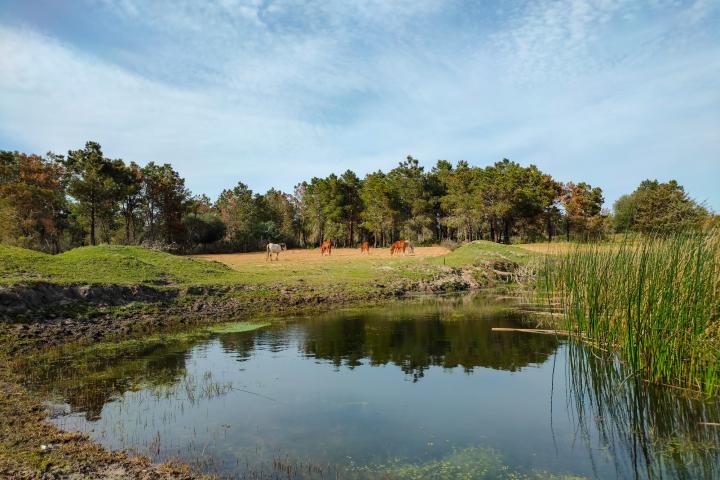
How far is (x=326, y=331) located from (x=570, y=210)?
65.6 metres

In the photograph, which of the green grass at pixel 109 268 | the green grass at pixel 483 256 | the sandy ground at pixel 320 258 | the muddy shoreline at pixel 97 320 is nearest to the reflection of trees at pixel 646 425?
the muddy shoreline at pixel 97 320

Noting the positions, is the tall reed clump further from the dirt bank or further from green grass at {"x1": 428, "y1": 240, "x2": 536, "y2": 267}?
green grass at {"x1": 428, "y1": 240, "x2": 536, "y2": 267}

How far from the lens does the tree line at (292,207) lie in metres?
47.4

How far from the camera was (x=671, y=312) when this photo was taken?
800cm

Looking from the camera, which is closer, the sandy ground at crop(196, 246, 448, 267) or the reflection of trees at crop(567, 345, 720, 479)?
the reflection of trees at crop(567, 345, 720, 479)

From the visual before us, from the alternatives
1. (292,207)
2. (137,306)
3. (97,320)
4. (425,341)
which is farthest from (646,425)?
(292,207)

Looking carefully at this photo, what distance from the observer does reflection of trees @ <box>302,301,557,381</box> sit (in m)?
13.0

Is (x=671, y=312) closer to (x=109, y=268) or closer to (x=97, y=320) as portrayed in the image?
(x=97, y=320)

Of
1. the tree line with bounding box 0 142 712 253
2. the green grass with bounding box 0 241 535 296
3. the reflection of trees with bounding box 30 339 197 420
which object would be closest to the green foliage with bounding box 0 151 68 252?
the tree line with bounding box 0 142 712 253

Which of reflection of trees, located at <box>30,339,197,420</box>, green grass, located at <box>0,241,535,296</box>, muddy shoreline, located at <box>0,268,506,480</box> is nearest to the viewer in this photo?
muddy shoreline, located at <box>0,268,506,480</box>

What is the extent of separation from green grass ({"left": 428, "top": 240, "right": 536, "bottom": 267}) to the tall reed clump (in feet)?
78.6

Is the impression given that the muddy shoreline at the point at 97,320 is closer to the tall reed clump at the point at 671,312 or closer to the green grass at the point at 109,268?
the green grass at the point at 109,268

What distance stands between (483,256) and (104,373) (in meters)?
29.3

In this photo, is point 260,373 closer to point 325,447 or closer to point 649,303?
point 325,447
